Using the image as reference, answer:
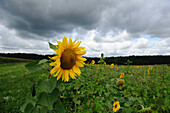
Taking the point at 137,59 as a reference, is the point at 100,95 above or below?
below

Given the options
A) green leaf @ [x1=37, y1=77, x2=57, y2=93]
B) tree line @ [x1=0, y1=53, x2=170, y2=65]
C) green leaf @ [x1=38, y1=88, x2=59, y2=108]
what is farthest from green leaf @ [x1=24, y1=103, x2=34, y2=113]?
tree line @ [x1=0, y1=53, x2=170, y2=65]

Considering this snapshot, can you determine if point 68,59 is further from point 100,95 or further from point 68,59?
point 100,95

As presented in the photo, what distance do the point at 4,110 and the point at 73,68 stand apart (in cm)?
271

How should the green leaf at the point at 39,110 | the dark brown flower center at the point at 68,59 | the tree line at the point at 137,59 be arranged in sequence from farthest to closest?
the tree line at the point at 137,59 → the dark brown flower center at the point at 68,59 → the green leaf at the point at 39,110

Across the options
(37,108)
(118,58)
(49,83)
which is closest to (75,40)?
(49,83)

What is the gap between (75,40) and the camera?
1141 millimetres

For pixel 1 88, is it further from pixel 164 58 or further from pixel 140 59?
pixel 164 58

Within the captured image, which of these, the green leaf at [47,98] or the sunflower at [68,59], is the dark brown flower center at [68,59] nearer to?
the sunflower at [68,59]

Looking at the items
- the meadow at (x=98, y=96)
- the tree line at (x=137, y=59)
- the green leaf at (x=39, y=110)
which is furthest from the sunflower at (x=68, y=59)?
the tree line at (x=137, y=59)

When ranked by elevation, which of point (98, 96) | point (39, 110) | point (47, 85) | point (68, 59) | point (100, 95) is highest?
point (68, 59)

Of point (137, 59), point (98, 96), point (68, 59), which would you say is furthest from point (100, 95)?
point (137, 59)

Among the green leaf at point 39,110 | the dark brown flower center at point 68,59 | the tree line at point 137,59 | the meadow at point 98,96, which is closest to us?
the green leaf at point 39,110

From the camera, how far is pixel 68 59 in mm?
1089

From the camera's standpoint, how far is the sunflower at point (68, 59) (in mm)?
1014
